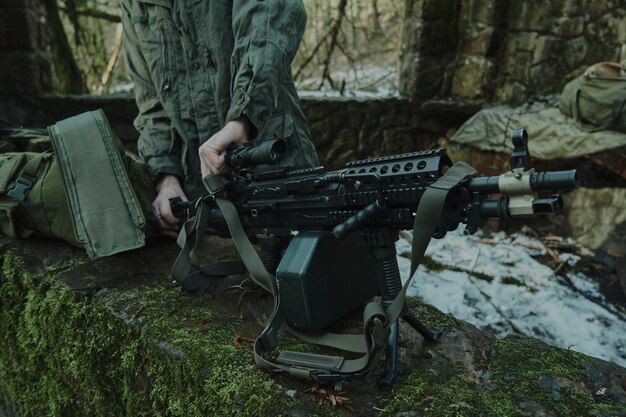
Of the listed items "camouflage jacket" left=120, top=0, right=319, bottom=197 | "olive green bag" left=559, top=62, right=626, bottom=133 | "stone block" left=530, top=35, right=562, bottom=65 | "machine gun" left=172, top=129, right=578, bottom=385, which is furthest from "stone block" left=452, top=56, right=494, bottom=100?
"machine gun" left=172, top=129, right=578, bottom=385

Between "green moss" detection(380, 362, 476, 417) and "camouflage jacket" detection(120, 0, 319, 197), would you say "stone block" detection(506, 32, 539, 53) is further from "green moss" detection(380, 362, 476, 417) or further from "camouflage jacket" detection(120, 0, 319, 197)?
"green moss" detection(380, 362, 476, 417)

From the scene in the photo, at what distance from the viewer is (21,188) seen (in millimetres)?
2205

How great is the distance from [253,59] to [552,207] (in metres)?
1.12

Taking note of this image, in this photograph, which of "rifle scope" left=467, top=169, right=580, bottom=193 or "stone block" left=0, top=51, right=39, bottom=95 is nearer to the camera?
"rifle scope" left=467, top=169, right=580, bottom=193

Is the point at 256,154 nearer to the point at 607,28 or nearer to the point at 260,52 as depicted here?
the point at 260,52

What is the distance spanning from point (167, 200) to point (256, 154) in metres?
0.83

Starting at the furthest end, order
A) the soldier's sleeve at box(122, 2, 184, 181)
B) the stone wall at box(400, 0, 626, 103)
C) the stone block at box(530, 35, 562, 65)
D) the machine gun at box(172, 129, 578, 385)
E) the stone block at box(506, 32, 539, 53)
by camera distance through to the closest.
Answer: the stone block at box(506, 32, 539, 53) → the stone block at box(530, 35, 562, 65) → the stone wall at box(400, 0, 626, 103) → the soldier's sleeve at box(122, 2, 184, 181) → the machine gun at box(172, 129, 578, 385)

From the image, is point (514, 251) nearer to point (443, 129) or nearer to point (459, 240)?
point (459, 240)

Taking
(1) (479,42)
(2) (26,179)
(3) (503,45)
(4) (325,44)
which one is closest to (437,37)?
(1) (479,42)

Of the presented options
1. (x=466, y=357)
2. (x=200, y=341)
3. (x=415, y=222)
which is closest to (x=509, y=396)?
(x=466, y=357)

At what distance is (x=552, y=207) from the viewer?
3.68 feet

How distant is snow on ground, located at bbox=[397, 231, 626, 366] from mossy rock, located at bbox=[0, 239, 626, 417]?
188 cm

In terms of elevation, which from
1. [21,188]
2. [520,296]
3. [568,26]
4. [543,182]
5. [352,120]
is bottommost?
[520,296]

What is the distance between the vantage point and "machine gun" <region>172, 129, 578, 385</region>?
3.94 feet
